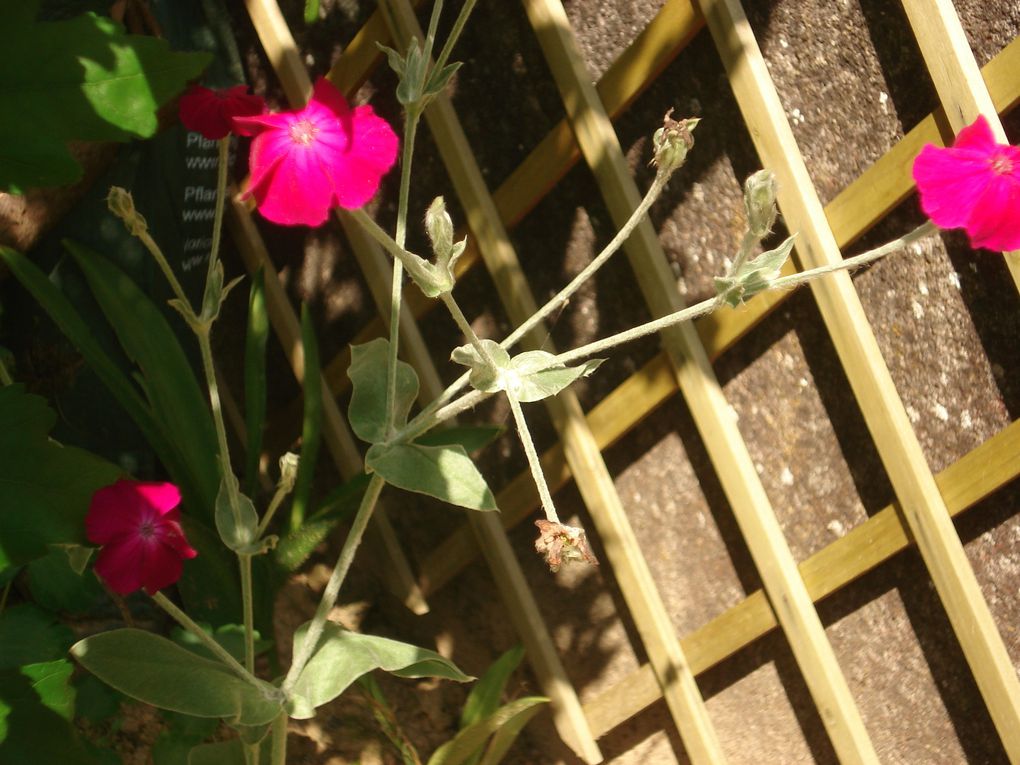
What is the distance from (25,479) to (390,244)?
0.36 meters

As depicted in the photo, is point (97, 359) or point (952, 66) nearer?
point (952, 66)

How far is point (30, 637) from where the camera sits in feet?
3.21

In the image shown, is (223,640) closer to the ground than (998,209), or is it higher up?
closer to the ground

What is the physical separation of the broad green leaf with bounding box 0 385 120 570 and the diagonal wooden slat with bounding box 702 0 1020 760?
2.85ft

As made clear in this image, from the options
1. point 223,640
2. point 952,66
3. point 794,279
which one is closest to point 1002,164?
point 794,279

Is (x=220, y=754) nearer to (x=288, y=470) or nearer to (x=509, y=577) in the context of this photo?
(x=288, y=470)

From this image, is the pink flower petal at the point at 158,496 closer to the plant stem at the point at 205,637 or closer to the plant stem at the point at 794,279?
the plant stem at the point at 205,637

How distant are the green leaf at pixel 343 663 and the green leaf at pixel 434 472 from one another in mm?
163

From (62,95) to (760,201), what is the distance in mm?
559

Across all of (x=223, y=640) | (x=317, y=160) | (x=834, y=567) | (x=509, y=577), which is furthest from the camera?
(x=509, y=577)

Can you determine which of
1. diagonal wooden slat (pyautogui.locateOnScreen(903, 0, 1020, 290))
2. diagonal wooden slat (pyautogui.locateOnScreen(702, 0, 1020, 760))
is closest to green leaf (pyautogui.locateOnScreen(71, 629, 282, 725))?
diagonal wooden slat (pyautogui.locateOnScreen(702, 0, 1020, 760))

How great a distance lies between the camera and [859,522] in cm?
134

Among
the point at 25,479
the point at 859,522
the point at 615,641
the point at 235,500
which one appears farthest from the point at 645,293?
the point at 25,479

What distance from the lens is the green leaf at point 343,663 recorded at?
88 centimetres
